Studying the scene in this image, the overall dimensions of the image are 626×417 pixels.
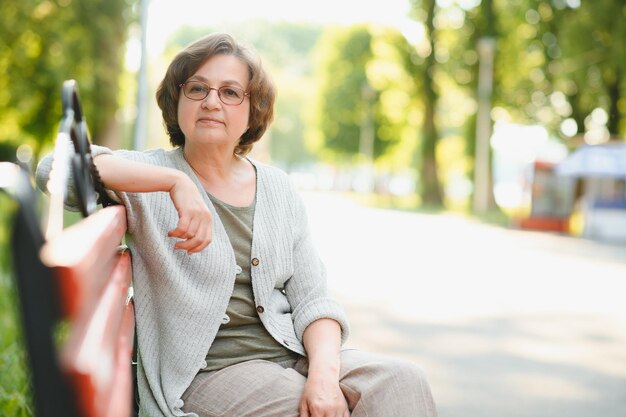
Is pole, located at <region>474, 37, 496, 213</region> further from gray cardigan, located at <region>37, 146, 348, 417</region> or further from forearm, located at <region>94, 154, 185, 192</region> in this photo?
forearm, located at <region>94, 154, 185, 192</region>

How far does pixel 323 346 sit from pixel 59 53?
2353cm

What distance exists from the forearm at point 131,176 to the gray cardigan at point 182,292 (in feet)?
0.22

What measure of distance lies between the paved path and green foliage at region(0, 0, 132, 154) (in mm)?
11860

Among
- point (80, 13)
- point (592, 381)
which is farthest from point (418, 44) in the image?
point (592, 381)

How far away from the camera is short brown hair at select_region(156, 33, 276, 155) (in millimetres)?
2641

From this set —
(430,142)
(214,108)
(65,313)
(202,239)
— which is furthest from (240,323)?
(430,142)

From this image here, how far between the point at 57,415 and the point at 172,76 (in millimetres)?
1717

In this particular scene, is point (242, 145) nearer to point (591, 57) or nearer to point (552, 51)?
point (591, 57)

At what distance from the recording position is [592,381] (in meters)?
5.82

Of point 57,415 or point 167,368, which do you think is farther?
point 167,368

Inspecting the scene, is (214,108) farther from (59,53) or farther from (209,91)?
(59,53)

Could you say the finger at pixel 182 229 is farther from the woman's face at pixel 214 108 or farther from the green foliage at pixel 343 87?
the green foliage at pixel 343 87

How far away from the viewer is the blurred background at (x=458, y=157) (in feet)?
20.7

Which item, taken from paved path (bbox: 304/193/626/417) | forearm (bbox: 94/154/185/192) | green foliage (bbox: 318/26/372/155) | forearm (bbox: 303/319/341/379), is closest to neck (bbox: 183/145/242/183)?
forearm (bbox: 94/154/185/192)
